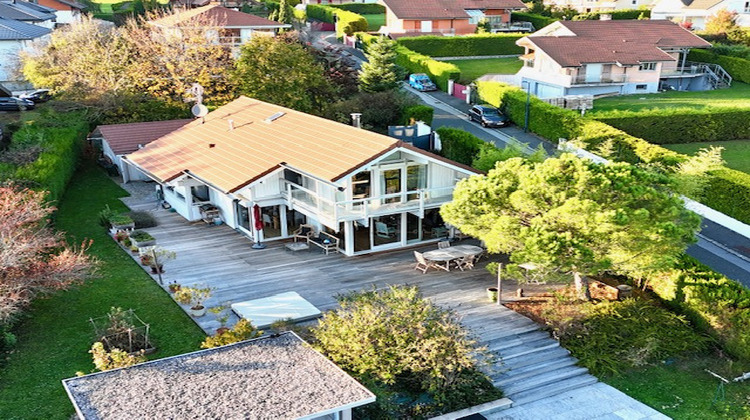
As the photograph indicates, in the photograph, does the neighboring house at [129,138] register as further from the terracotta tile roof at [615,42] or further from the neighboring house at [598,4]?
the neighboring house at [598,4]

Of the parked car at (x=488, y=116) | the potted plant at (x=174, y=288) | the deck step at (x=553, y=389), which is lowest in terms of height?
the deck step at (x=553, y=389)

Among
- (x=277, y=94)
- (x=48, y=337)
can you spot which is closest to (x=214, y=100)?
(x=277, y=94)

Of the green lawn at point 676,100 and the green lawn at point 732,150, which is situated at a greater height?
the green lawn at point 676,100

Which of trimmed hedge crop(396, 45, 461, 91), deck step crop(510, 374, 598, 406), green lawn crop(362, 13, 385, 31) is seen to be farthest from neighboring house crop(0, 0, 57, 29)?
deck step crop(510, 374, 598, 406)

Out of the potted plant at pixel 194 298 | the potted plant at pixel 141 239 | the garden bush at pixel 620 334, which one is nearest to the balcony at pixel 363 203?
the potted plant at pixel 194 298

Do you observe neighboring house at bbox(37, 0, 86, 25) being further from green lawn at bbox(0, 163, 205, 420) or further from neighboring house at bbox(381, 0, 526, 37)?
green lawn at bbox(0, 163, 205, 420)

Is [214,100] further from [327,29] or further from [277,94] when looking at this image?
[327,29]

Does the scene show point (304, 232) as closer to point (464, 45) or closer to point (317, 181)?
point (317, 181)

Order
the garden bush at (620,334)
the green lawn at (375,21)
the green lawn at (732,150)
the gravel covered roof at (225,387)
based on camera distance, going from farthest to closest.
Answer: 1. the green lawn at (375,21)
2. the green lawn at (732,150)
3. the garden bush at (620,334)
4. the gravel covered roof at (225,387)
